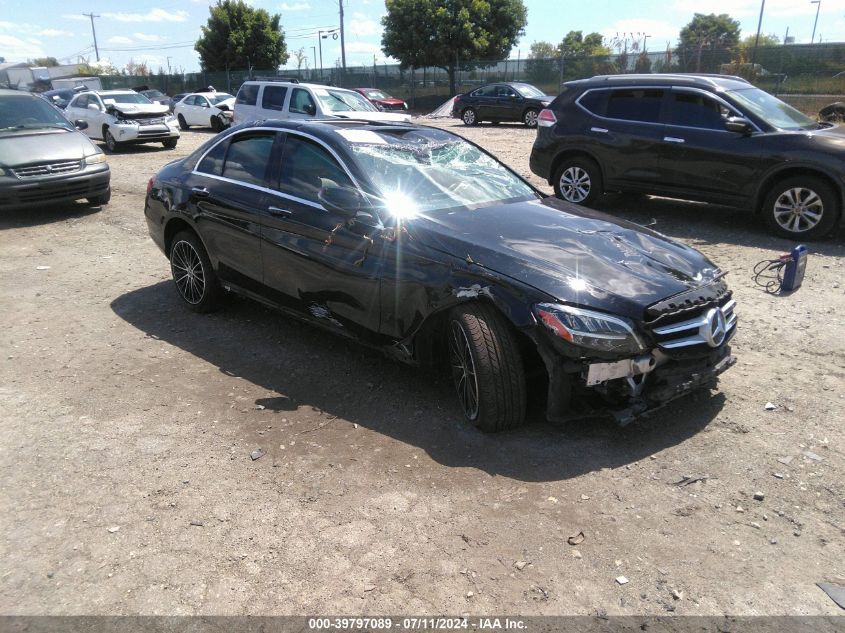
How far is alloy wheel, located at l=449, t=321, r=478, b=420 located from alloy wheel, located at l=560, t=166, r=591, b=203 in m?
6.26

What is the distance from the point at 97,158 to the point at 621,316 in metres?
9.27

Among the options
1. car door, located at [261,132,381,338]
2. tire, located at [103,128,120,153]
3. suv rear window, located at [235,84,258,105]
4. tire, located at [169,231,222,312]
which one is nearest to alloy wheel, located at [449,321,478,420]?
car door, located at [261,132,381,338]

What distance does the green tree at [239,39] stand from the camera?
46969 millimetres

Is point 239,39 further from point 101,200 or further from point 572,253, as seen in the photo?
point 572,253

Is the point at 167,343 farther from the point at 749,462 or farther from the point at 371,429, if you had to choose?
the point at 749,462

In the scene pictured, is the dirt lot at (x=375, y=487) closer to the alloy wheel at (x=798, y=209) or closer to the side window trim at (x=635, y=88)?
the alloy wheel at (x=798, y=209)

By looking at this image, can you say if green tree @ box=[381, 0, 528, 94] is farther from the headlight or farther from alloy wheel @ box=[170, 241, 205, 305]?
the headlight

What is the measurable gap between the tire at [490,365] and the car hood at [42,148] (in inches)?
323

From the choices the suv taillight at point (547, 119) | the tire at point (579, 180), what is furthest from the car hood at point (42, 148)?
the tire at point (579, 180)

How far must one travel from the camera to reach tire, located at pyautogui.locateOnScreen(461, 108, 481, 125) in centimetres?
2545

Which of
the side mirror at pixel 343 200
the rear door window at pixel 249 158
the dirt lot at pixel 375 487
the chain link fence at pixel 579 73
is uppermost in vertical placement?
the chain link fence at pixel 579 73

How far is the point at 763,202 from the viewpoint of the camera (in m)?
7.89

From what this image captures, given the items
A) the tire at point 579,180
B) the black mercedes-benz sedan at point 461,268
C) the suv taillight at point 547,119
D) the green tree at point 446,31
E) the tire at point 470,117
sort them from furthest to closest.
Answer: the green tree at point 446,31, the tire at point 470,117, the suv taillight at point 547,119, the tire at point 579,180, the black mercedes-benz sedan at point 461,268

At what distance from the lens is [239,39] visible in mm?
47156
